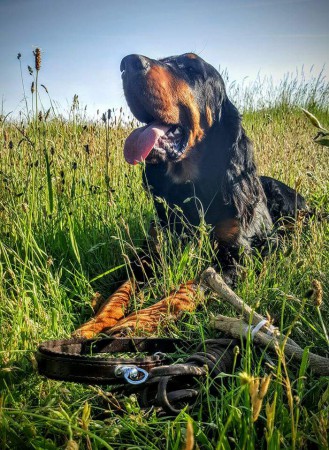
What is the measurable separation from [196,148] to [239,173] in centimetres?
36

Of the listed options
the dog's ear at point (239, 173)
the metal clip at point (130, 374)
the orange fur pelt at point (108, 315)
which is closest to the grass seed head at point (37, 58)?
the orange fur pelt at point (108, 315)

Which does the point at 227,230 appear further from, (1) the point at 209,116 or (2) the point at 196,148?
(1) the point at 209,116

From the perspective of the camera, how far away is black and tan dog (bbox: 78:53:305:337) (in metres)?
3.04

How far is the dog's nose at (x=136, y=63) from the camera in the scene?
2996mm

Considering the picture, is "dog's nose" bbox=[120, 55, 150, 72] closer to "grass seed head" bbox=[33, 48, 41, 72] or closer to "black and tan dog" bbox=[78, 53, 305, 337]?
"black and tan dog" bbox=[78, 53, 305, 337]

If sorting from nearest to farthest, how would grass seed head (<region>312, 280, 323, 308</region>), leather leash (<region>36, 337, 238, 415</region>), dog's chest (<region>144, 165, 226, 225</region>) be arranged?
1. grass seed head (<region>312, 280, 323, 308</region>)
2. leather leash (<region>36, 337, 238, 415</region>)
3. dog's chest (<region>144, 165, 226, 225</region>)

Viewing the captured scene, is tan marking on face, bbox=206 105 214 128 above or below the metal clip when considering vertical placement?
above

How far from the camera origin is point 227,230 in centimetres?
311

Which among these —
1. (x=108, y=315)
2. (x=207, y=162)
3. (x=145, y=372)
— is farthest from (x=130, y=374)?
(x=207, y=162)

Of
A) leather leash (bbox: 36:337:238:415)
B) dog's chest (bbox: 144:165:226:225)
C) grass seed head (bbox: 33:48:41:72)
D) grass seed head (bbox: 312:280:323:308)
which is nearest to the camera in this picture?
grass seed head (bbox: 312:280:323:308)

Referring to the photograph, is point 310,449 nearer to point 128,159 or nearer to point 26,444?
point 26,444

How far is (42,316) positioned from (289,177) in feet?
11.1

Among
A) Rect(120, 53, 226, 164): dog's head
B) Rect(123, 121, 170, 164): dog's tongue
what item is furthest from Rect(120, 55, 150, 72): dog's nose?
Rect(123, 121, 170, 164): dog's tongue

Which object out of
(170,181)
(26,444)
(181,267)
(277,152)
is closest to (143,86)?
(170,181)
